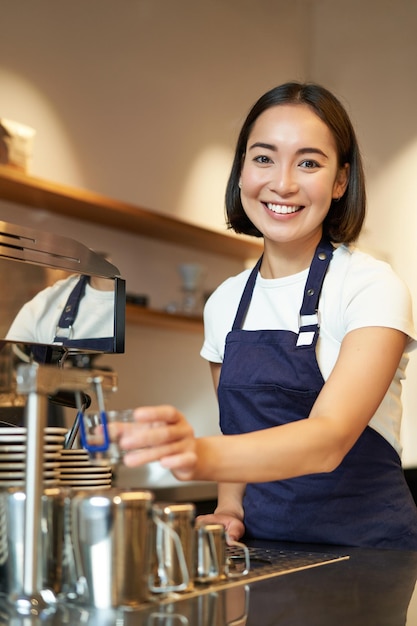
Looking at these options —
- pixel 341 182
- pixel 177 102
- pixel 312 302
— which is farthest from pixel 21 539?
pixel 177 102

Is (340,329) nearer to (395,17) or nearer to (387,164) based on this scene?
(387,164)

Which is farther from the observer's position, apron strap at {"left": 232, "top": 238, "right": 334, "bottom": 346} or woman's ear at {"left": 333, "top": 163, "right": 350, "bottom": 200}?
woman's ear at {"left": 333, "top": 163, "right": 350, "bottom": 200}

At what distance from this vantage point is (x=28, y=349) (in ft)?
5.09

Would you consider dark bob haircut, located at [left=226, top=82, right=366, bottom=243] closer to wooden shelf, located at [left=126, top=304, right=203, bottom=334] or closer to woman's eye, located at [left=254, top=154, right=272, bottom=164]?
woman's eye, located at [left=254, top=154, right=272, bottom=164]

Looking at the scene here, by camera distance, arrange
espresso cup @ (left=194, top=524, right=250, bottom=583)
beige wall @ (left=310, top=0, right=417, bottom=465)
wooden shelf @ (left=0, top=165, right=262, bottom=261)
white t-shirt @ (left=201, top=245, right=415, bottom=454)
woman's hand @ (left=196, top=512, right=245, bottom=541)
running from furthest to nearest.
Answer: beige wall @ (left=310, top=0, right=417, bottom=465), wooden shelf @ (left=0, top=165, right=262, bottom=261), woman's hand @ (left=196, top=512, right=245, bottom=541), white t-shirt @ (left=201, top=245, right=415, bottom=454), espresso cup @ (left=194, top=524, right=250, bottom=583)

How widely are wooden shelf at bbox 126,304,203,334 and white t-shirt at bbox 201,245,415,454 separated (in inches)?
64.4

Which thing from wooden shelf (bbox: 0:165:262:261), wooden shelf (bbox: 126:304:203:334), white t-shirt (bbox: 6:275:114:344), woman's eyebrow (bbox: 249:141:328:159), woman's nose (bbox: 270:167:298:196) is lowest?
white t-shirt (bbox: 6:275:114:344)

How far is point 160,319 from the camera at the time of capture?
151 inches

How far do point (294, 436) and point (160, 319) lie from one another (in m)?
2.62

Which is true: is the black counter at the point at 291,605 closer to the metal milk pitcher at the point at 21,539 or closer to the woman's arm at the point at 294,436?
the metal milk pitcher at the point at 21,539

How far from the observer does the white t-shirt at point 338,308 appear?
1577 millimetres

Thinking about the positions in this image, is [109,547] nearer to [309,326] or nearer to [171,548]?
[171,548]

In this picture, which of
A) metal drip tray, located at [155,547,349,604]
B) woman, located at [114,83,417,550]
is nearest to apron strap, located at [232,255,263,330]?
woman, located at [114,83,417,550]

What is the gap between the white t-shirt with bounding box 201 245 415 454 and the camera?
5.17 feet
